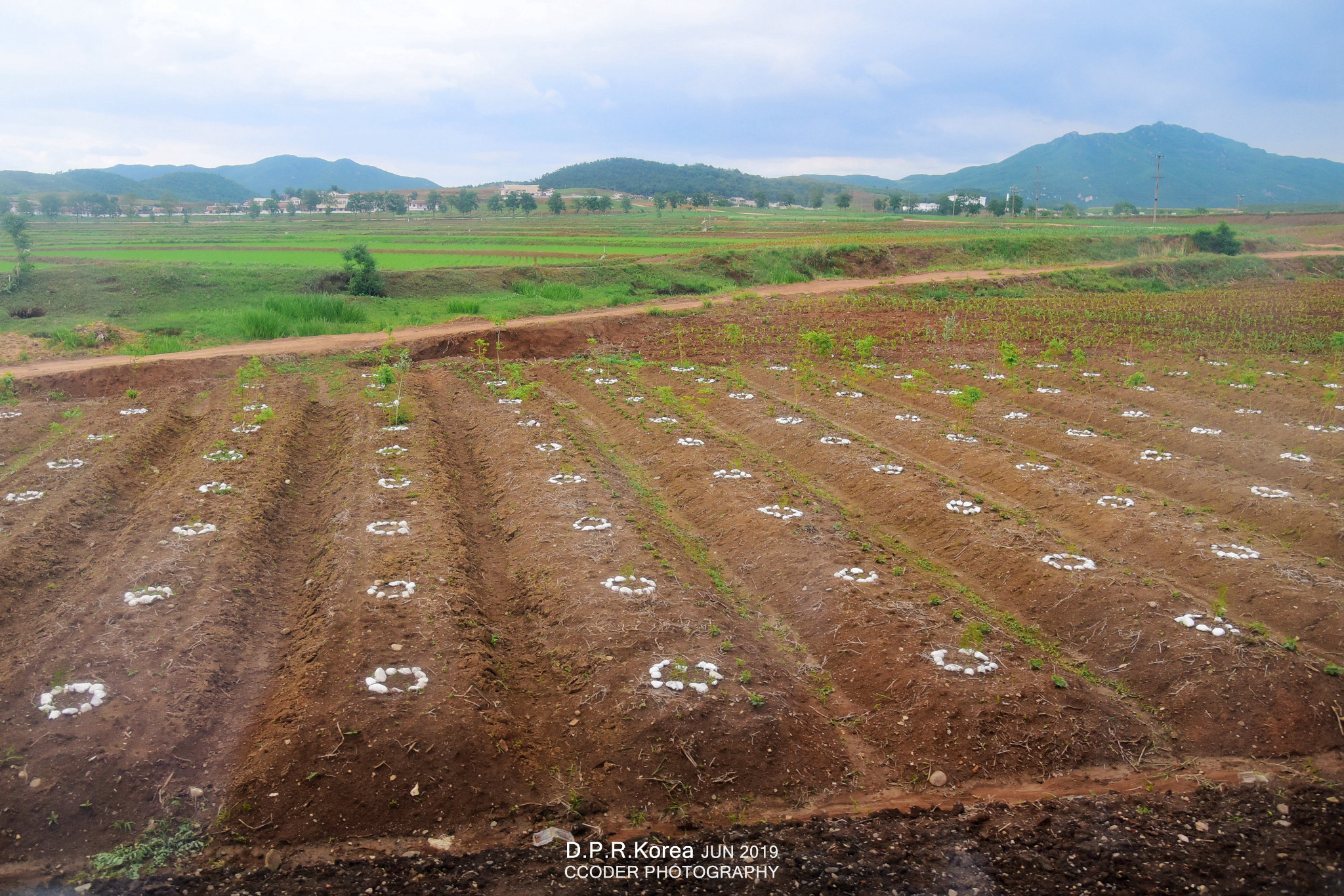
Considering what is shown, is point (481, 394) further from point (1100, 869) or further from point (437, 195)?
point (437, 195)

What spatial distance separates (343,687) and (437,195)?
4704 inches

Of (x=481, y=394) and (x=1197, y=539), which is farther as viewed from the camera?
(x=481, y=394)

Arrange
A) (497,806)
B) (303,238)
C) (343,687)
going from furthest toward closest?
1. (303,238)
2. (343,687)
3. (497,806)

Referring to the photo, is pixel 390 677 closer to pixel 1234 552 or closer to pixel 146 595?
pixel 146 595

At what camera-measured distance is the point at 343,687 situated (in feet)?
20.6

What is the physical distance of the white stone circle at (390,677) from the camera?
621 centimetres

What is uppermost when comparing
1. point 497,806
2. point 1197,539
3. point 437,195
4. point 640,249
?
point 437,195

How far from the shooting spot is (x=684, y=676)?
6.49m

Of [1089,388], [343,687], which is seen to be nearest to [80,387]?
[343,687]

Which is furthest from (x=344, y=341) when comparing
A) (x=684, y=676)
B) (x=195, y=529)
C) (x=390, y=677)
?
(x=684, y=676)

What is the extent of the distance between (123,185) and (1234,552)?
150 meters

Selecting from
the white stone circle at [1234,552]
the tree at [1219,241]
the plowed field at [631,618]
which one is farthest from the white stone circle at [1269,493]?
the tree at [1219,241]

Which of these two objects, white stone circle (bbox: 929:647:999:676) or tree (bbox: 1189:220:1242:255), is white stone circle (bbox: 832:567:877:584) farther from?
tree (bbox: 1189:220:1242:255)

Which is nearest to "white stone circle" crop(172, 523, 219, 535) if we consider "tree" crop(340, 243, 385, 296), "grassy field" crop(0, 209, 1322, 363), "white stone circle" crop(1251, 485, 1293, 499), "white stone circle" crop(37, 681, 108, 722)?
"white stone circle" crop(37, 681, 108, 722)
